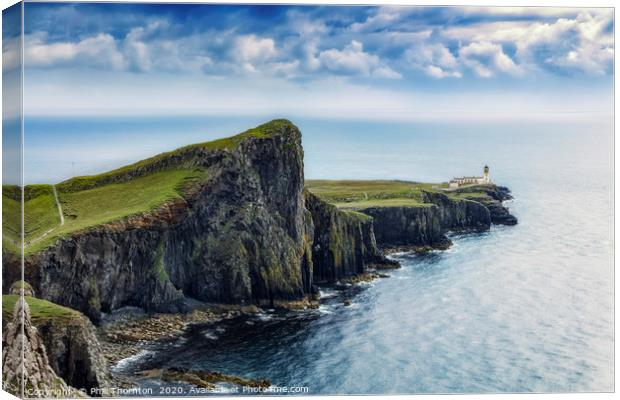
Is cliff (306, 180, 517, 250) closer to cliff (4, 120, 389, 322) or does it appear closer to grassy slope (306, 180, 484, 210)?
grassy slope (306, 180, 484, 210)

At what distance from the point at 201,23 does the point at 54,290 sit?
682 inches

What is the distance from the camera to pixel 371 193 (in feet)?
258

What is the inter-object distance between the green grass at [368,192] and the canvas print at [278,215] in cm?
98

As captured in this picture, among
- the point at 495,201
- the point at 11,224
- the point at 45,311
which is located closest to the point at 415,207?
the point at 495,201

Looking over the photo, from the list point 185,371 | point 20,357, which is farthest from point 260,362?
point 20,357

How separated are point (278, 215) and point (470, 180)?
22630mm

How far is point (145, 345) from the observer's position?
163ft

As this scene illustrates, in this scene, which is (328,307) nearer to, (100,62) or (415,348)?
(415,348)

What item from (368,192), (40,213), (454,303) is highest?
(368,192)

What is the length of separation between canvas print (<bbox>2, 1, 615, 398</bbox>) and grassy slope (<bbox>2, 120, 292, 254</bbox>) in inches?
7.7

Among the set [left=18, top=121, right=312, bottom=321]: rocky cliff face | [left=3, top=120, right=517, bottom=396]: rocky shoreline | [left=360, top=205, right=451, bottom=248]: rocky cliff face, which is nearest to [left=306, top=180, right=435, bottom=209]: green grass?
[left=360, top=205, right=451, bottom=248]: rocky cliff face

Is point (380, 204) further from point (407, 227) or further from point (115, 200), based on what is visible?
point (115, 200)

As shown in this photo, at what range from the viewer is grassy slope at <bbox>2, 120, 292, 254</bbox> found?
49375 millimetres

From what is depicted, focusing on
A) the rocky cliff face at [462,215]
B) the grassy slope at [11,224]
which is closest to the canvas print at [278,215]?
the grassy slope at [11,224]
